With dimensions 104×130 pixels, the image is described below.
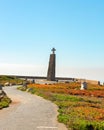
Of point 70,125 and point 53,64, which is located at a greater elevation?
point 53,64

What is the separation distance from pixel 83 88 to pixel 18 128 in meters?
43.0

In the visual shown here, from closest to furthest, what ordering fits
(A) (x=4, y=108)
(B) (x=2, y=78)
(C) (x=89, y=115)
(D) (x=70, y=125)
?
(D) (x=70, y=125), (C) (x=89, y=115), (A) (x=4, y=108), (B) (x=2, y=78)

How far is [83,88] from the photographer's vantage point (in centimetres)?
5994

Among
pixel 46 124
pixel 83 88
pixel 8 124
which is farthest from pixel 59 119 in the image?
pixel 83 88

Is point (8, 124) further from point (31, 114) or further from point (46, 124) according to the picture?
point (31, 114)

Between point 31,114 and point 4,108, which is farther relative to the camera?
point 4,108

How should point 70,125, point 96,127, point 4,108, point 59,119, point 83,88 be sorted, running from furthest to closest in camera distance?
point 83,88 < point 4,108 < point 59,119 < point 70,125 < point 96,127

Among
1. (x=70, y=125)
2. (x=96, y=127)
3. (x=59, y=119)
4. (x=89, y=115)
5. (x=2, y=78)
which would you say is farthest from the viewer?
(x=2, y=78)

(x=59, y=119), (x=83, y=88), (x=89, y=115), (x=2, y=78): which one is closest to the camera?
(x=59, y=119)

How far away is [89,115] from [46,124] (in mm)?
4461

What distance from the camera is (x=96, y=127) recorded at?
56.3ft

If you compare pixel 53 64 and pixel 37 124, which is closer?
pixel 37 124

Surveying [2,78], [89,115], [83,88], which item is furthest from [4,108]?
[2,78]

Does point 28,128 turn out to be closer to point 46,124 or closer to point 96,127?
point 46,124
